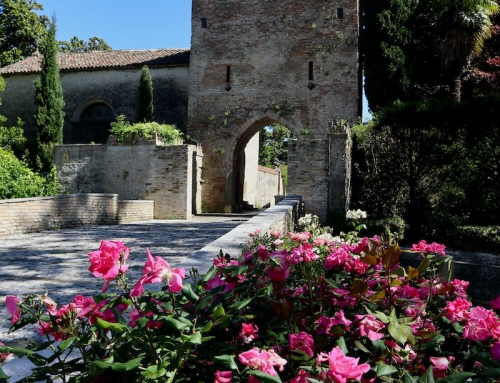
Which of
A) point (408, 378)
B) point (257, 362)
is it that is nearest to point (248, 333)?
A: point (257, 362)

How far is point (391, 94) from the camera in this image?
675 inches

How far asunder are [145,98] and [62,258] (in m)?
13.9

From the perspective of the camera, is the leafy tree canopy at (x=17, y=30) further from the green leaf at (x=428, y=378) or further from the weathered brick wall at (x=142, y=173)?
the green leaf at (x=428, y=378)

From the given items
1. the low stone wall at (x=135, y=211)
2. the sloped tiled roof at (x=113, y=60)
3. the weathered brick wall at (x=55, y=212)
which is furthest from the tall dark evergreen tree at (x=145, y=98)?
the weathered brick wall at (x=55, y=212)

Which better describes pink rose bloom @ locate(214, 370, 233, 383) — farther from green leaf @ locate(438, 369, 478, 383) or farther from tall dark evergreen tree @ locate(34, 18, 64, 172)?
tall dark evergreen tree @ locate(34, 18, 64, 172)

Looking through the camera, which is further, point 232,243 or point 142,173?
point 142,173

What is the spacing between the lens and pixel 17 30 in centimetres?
2938

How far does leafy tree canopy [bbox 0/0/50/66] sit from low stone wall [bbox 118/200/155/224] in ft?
66.2

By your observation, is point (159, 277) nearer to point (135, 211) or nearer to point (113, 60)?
point (135, 211)

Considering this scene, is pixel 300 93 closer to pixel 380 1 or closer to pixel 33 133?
pixel 380 1

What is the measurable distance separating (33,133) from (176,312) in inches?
911

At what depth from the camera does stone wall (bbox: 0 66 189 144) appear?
810 inches

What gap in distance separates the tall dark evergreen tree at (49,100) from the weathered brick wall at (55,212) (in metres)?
8.13

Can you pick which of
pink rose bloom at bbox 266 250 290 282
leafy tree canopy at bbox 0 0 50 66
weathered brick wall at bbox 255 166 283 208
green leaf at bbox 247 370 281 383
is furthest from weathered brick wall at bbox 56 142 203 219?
leafy tree canopy at bbox 0 0 50 66
